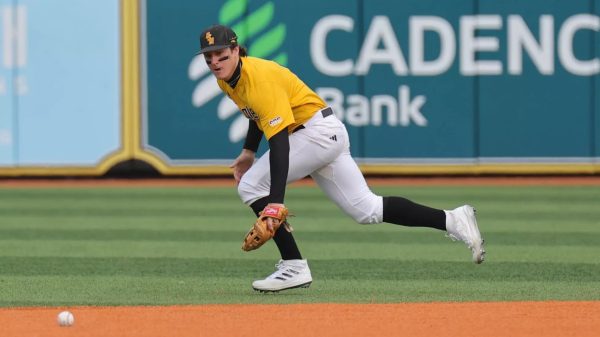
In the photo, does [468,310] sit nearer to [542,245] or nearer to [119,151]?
[542,245]

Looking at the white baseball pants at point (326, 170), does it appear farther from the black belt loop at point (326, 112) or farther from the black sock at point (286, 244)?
the black sock at point (286, 244)

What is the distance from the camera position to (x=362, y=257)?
9.23 m

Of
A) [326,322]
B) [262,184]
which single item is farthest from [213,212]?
→ [326,322]

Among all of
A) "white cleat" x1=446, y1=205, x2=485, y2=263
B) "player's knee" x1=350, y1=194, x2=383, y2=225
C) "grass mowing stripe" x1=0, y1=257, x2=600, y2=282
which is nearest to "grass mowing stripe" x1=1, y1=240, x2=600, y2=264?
"grass mowing stripe" x1=0, y1=257, x2=600, y2=282

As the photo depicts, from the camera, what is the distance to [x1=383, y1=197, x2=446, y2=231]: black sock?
23.3 ft

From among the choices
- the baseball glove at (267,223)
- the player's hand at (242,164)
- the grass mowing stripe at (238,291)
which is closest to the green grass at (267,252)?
the grass mowing stripe at (238,291)

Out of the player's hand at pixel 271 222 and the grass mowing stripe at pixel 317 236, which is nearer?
the player's hand at pixel 271 222

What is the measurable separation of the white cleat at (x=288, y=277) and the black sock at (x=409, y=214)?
56 cm

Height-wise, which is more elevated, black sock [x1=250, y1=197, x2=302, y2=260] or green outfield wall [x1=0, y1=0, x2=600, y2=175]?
green outfield wall [x1=0, y1=0, x2=600, y2=175]

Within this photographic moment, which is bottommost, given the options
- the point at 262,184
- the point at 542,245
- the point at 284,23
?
the point at 542,245

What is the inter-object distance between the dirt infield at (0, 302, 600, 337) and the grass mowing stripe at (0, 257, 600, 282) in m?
1.34

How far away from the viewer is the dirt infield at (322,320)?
5.93 metres

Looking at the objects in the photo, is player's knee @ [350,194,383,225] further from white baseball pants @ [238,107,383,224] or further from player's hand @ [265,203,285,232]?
player's hand @ [265,203,285,232]

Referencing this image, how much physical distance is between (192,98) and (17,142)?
7.35 ft
